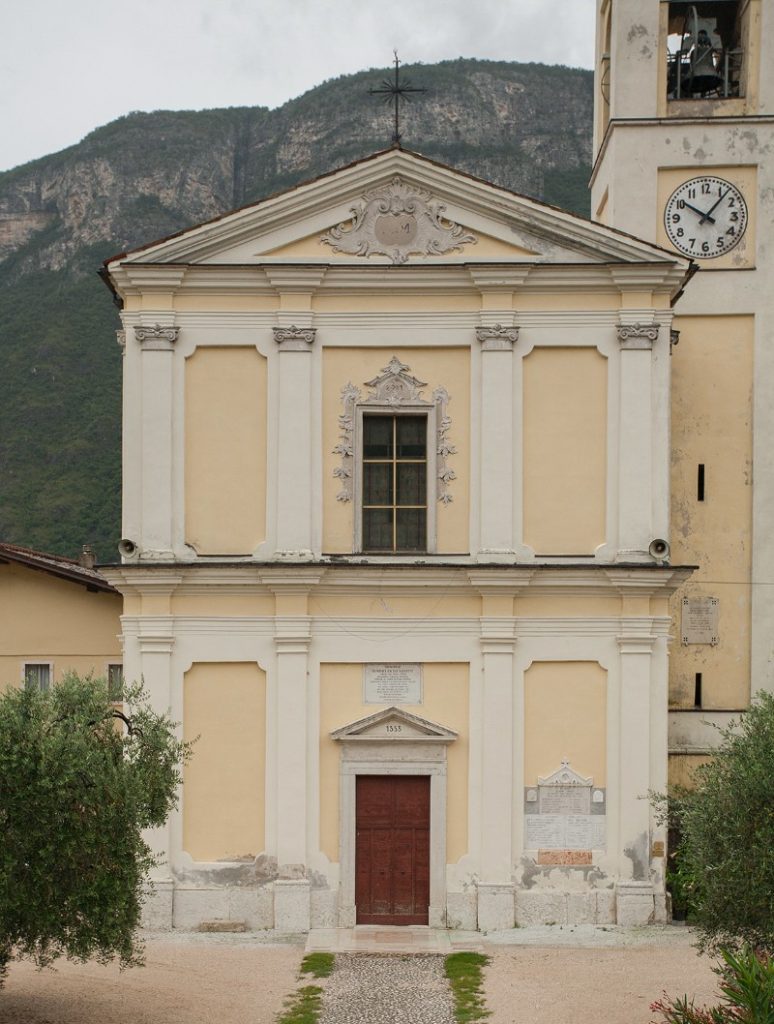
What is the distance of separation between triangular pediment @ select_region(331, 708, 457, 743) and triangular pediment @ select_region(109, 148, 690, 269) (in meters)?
5.66

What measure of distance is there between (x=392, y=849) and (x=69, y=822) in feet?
20.8

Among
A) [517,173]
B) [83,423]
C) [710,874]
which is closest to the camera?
[710,874]

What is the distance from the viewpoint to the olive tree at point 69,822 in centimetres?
1215

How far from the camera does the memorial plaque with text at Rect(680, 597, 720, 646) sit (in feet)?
67.3

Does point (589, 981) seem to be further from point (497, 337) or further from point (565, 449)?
point (497, 337)

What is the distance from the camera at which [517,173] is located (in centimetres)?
6462

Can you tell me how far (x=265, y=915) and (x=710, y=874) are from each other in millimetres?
6580

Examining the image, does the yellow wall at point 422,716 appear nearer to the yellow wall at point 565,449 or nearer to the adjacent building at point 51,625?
the yellow wall at point 565,449

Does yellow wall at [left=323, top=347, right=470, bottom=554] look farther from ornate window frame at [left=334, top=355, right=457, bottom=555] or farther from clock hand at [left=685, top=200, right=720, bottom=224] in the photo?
clock hand at [left=685, top=200, right=720, bottom=224]

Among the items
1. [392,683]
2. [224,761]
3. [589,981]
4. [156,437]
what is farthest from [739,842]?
[156,437]

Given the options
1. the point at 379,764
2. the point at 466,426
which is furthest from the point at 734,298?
the point at 379,764

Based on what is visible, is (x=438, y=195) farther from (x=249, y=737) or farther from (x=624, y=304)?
(x=249, y=737)

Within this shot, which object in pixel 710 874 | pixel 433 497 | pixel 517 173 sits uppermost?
pixel 517 173

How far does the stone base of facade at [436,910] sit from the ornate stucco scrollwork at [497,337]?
6636 mm
